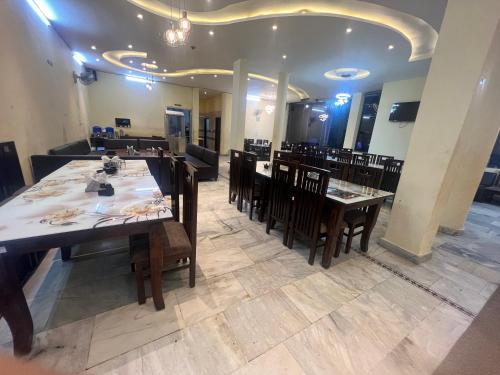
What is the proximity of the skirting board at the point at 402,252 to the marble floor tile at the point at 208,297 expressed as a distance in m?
1.91

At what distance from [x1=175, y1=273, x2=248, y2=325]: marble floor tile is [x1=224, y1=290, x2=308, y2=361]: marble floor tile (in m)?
0.08

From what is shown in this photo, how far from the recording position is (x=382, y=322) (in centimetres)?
149

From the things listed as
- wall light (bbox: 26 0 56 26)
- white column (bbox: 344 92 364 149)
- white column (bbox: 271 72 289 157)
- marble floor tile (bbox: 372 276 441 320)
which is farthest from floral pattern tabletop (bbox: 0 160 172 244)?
white column (bbox: 344 92 364 149)

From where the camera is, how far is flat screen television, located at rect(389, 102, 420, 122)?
5512mm

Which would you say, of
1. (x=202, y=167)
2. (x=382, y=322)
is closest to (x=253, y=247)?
(x=382, y=322)

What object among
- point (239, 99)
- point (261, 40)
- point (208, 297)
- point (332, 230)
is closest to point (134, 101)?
point (239, 99)

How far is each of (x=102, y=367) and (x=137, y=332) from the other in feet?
0.71

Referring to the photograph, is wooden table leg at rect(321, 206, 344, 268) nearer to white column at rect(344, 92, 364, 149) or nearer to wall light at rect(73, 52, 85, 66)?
white column at rect(344, 92, 364, 149)

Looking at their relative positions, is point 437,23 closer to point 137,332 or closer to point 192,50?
point 192,50

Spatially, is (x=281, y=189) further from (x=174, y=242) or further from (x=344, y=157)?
(x=344, y=157)

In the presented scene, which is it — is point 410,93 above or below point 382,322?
above

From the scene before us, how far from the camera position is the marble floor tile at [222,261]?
1.88 m

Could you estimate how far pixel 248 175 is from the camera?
9.70ft

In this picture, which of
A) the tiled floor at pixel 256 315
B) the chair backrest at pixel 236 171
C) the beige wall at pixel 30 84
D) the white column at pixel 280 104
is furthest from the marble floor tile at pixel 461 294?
the white column at pixel 280 104
